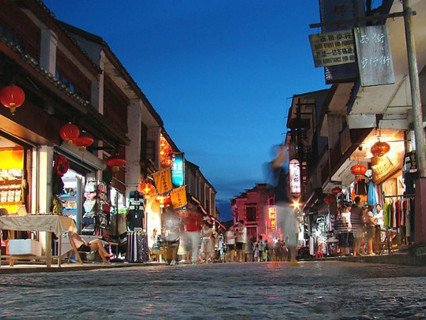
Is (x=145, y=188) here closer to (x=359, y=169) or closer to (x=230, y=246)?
(x=230, y=246)

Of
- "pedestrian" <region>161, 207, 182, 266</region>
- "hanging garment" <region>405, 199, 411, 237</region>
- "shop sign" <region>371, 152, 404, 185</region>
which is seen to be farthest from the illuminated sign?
"hanging garment" <region>405, 199, 411, 237</region>

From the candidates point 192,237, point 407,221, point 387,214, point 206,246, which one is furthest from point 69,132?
point 206,246

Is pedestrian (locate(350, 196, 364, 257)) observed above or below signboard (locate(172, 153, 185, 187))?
below

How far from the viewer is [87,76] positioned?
2000cm

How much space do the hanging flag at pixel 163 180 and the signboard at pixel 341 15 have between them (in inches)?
518

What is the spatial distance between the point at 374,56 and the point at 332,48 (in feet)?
4.82

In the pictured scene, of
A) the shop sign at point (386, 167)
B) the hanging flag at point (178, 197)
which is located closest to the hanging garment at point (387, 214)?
the shop sign at point (386, 167)

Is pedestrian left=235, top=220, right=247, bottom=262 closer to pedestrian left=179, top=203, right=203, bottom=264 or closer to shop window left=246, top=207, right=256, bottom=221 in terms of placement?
pedestrian left=179, top=203, right=203, bottom=264

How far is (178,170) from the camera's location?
104ft

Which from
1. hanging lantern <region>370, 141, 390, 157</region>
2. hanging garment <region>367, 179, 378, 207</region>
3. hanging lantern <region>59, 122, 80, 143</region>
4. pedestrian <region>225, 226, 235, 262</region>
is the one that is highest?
hanging lantern <region>59, 122, 80, 143</region>

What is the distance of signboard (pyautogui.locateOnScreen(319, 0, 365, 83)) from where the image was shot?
14508mm

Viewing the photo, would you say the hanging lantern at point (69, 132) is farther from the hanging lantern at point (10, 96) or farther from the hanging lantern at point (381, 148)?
the hanging lantern at point (381, 148)

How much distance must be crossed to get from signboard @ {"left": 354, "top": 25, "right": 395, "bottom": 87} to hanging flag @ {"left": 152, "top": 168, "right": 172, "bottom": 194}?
16.2 meters

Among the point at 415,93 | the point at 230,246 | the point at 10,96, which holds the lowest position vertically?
the point at 230,246
